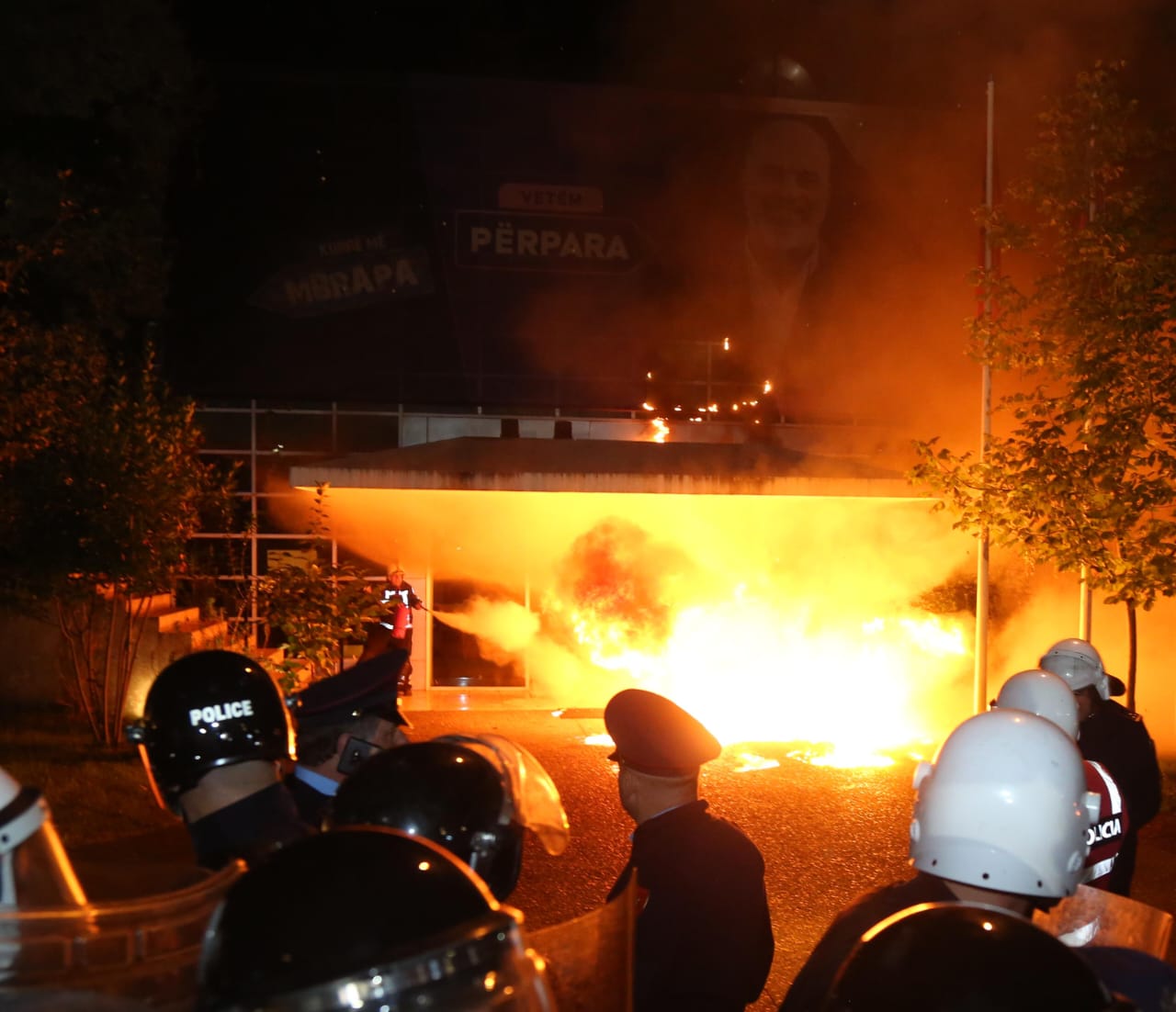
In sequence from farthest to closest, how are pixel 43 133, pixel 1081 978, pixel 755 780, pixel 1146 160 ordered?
1. pixel 43 133
2. pixel 755 780
3. pixel 1146 160
4. pixel 1081 978

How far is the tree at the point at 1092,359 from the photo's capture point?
7945 mm

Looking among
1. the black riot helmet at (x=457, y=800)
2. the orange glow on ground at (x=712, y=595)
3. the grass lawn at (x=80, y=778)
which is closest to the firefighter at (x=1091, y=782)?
the black riot helmet at (x=457, y=800)

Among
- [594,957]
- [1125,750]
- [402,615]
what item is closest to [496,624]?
[402,615]

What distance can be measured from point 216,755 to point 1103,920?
2025 millimetres

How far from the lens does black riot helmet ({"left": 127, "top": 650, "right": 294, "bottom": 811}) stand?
8.03ft

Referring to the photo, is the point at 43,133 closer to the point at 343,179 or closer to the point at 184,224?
the point at 184,224

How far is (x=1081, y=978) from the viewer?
1374mm

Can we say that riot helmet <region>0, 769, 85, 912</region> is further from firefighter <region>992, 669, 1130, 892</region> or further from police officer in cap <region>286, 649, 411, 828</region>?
firefighter <region>992, 669, 1130, 892</region>

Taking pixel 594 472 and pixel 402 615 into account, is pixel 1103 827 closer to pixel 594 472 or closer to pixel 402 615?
pixel 594 472

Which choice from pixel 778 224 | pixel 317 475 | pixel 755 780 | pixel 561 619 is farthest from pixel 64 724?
pixel 778 224

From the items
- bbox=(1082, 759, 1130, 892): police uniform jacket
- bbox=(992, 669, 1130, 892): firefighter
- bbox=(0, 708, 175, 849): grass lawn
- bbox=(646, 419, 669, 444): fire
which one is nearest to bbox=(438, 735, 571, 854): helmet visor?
bbox=(992, 669, 1130, 892): firefighter

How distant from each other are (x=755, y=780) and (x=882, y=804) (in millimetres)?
1213

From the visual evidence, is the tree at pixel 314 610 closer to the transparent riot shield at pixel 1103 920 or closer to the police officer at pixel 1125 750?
the police officer at pixel 1125 750

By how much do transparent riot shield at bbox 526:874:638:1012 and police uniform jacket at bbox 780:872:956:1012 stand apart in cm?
36
